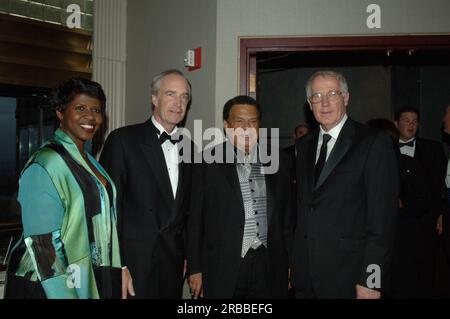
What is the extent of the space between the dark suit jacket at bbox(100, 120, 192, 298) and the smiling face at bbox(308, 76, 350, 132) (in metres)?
1.03

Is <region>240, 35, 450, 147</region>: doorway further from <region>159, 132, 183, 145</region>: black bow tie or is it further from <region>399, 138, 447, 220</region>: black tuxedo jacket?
<region>159, 132, 183, 145</region>: black bow tie

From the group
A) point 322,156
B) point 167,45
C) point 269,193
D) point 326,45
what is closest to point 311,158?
point 322,156

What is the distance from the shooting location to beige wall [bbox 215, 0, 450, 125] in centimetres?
312

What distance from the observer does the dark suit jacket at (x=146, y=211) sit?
2426mm

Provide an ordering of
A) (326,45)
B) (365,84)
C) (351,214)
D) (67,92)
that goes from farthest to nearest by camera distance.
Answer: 1. (365,84)
2. (326,45)
3. (351,214)
4. (67,92)

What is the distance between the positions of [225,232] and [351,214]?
2.58 ft

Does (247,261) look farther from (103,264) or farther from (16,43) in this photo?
(16,43)

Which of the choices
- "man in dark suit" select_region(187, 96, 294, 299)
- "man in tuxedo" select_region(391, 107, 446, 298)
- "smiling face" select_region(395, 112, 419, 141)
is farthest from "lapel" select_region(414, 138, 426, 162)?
"man in dark suit" select_region(187, 96, 294, 299)

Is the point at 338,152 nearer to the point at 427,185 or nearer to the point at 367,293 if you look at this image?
the point at 367,293

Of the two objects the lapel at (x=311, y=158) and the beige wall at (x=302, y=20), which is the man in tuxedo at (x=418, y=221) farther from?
the lapel at (x=311, y=158)

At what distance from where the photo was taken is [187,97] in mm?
2643

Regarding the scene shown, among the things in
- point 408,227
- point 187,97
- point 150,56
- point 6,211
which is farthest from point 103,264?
point 408,227

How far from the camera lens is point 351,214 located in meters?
2.21
